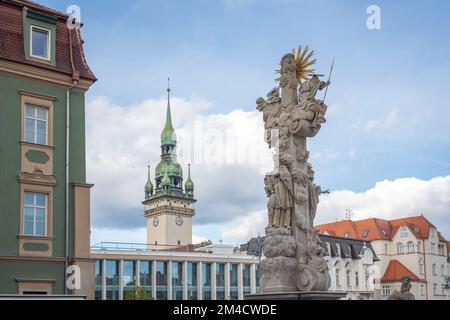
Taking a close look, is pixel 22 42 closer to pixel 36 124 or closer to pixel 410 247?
pixel 36 124

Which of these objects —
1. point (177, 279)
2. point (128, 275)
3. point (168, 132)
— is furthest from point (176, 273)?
point (168, 132)

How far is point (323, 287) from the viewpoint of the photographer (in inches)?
489

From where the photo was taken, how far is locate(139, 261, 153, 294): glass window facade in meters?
74.9

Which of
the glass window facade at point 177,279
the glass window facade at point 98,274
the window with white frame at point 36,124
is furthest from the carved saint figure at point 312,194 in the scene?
the glass window facade at point 177,279

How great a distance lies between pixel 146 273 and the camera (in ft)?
Answer: 247

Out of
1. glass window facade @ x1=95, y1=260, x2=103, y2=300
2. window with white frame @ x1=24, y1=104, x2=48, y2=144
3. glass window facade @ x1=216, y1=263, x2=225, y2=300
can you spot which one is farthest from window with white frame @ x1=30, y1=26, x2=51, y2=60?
glass window facade @ x1=216, y1=263, x2=225, y2=300

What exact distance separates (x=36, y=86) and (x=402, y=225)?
61546 millimetres

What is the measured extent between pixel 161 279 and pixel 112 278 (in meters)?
6.75

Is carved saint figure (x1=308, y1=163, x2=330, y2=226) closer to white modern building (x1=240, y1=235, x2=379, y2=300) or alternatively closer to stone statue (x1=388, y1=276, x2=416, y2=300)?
stone statue (x1=388, y1=276, x2=416, y2=300)

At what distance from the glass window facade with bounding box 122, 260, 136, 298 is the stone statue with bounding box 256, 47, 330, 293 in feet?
203

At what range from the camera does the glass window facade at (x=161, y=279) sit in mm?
76375

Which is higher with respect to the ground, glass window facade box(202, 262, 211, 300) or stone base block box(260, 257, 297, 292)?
stone base block box(260, 257, 297, 292)
